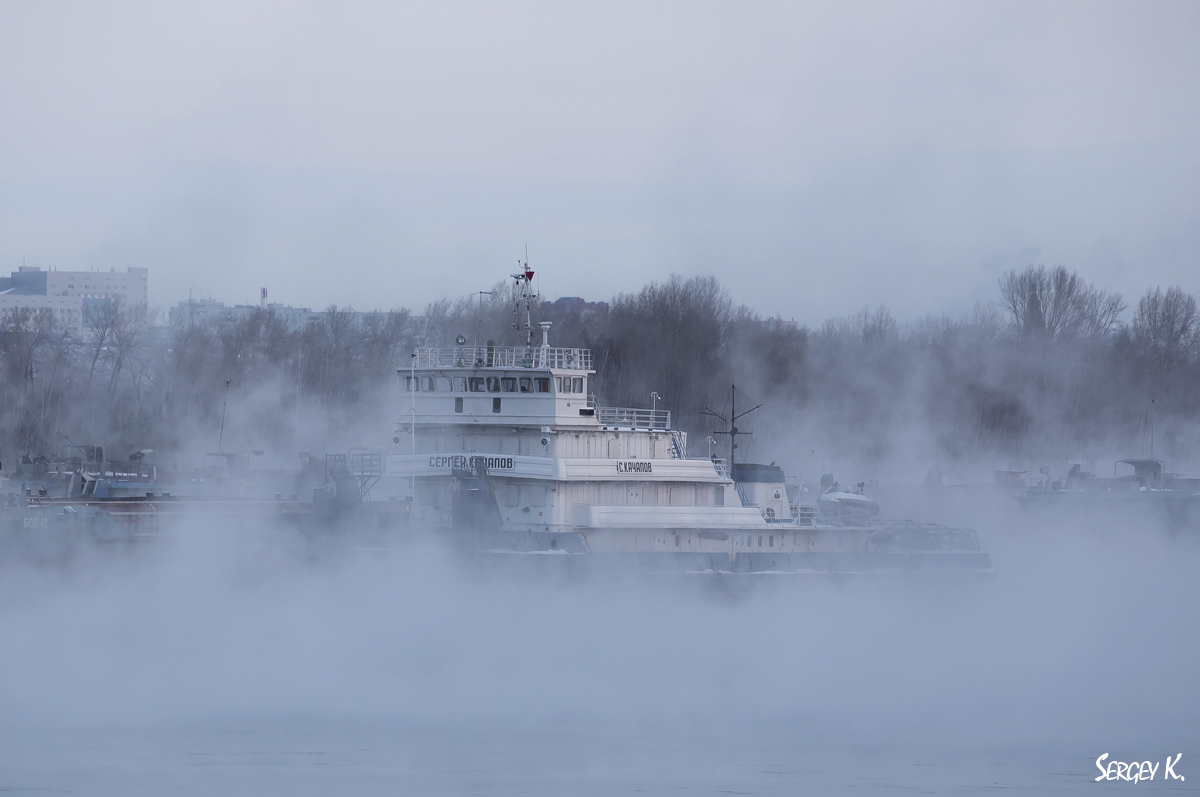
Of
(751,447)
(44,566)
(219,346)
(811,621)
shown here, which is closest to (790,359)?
(751,447)

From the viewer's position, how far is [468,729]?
2506cm

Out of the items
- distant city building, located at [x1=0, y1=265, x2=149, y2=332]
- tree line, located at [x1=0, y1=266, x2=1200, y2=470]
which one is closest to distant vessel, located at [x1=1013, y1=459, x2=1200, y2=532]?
tree line, located at [x1=0, y1=266, x2=1200, y2=470]

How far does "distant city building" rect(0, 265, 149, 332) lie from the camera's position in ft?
400

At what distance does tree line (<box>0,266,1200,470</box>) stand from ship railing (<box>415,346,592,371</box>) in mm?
23933

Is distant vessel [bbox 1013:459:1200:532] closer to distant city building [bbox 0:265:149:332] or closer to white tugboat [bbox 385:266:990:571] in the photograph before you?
white tugboat [bbox 385:266:990:571]

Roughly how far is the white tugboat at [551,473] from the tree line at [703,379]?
24.6 metres

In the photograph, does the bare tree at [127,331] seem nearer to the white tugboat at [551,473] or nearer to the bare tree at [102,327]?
the bare tree at [102,327]

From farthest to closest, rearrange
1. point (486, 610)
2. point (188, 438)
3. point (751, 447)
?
point (751, 447)
point (188, 438)
point (486, 610)

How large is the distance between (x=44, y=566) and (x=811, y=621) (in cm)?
2097

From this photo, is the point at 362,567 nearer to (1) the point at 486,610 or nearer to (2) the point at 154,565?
(1) the point at 486,610

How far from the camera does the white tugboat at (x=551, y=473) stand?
3170 cm
